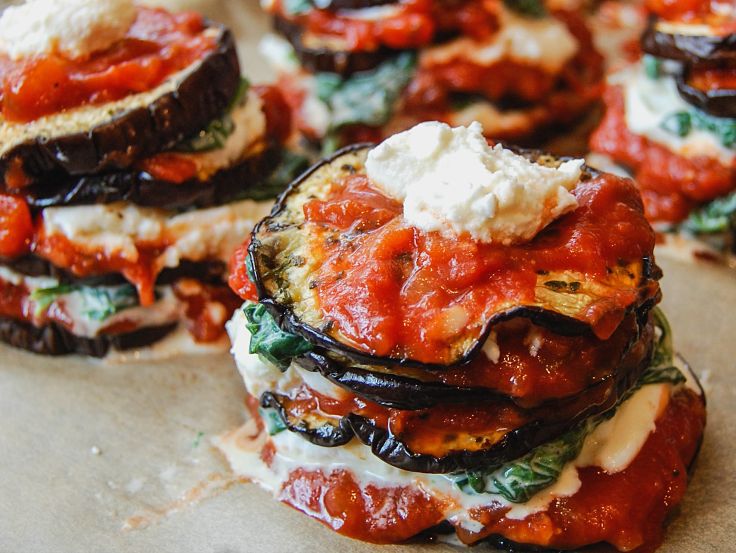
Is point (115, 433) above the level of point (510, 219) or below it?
below

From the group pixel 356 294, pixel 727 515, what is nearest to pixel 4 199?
pixel 356 294

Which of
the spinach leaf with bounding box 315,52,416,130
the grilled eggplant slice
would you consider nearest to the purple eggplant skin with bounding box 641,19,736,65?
the spinach leaf with bounding box 315,52,416,130

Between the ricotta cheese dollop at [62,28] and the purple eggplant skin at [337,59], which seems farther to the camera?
the purple eggplant skin at [337,59]

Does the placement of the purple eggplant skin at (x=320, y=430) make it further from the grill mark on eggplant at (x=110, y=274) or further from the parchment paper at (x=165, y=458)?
the grill mark on eggplant at (x=110, y=274)

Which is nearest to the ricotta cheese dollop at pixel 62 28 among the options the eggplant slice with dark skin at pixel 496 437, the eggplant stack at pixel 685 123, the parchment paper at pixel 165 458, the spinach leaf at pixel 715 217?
the parchment paper at pixel 165 458

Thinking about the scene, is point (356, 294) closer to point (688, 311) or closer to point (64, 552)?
point (64, 552)

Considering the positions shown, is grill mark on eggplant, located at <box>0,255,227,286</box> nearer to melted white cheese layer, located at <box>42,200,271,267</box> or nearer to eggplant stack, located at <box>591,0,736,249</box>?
melted white cheese layer, located at <box>42,200,271,267</box>
